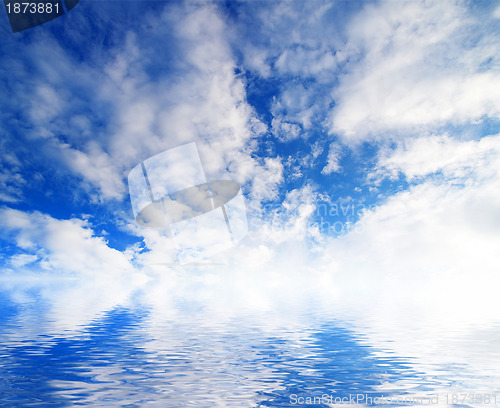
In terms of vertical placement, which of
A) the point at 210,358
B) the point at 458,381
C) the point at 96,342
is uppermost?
the point at 96,342

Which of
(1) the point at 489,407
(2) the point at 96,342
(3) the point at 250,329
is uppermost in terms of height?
(3) the point at 250,329

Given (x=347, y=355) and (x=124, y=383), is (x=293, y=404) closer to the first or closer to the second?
(x=124, y=383)

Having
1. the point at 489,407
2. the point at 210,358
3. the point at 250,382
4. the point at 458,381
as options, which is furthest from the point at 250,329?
the point at 489,407

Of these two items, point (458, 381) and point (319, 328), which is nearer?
point (458, 381)

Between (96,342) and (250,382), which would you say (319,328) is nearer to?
(250,382)

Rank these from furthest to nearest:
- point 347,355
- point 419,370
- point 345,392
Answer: point 347,355 → point 419,370 → point 345,392

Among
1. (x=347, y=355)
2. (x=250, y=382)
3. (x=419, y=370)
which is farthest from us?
(x=347, y=355)

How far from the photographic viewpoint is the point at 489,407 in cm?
1332

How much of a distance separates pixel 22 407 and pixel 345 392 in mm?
15377

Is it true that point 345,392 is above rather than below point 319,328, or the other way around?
below

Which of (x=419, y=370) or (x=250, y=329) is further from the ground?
(x=250, y=329)

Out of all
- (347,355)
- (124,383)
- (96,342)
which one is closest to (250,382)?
(124,383)

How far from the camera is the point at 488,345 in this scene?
26.7m

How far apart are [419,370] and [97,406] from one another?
1959cm
